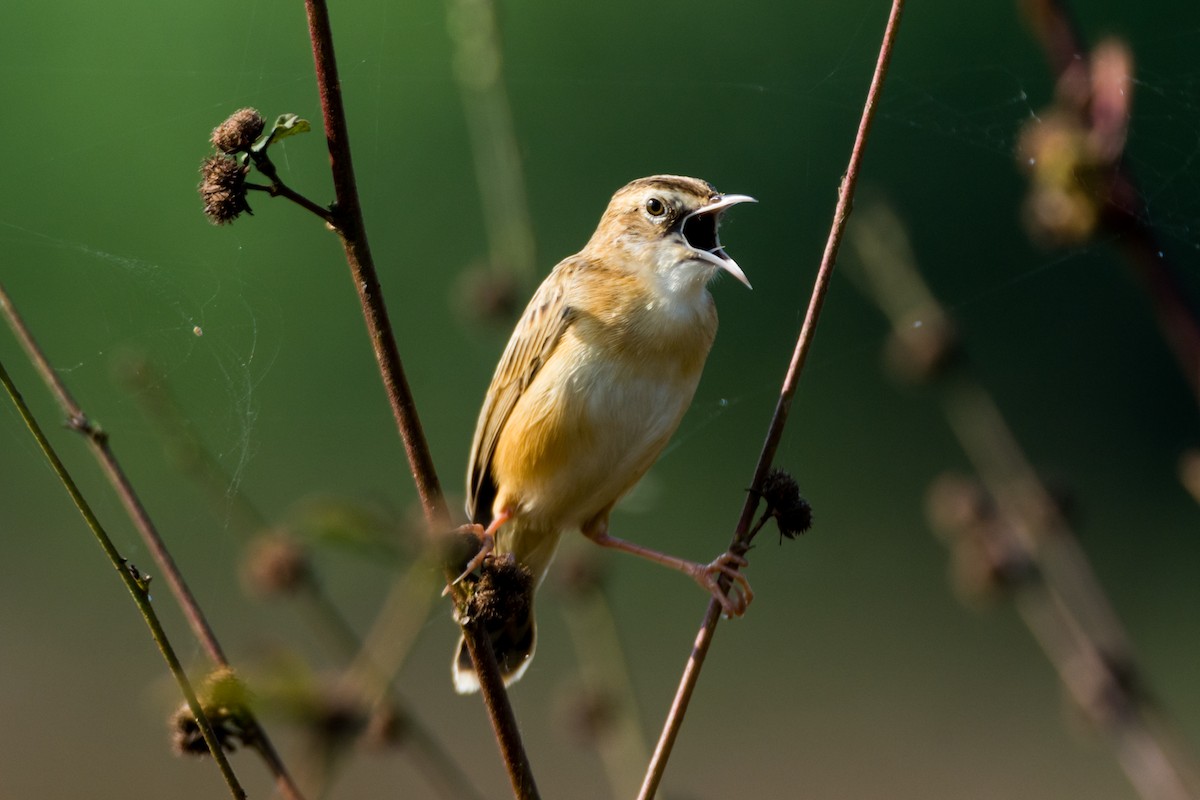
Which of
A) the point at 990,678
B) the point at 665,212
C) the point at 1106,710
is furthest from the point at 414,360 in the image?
the point at 1106,710

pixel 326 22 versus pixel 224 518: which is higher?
pixel 326 22

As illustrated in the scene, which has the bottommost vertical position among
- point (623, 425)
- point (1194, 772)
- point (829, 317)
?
point (829, 317)

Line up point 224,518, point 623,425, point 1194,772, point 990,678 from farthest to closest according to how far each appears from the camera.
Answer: point 990,678 < point 623,425 < point 224,518 < point 1194,772

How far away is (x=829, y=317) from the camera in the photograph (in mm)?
11727

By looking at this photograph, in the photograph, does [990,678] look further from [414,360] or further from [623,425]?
[623,425]

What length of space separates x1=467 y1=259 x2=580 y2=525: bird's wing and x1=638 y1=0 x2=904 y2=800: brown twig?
1481 millimetres

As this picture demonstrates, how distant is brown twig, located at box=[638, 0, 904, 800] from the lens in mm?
2070

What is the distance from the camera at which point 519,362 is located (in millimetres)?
3904

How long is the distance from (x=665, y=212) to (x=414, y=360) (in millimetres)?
6090

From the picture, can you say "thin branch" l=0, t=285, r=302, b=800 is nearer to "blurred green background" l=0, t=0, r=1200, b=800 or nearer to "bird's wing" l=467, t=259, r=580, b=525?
"bird's wing" l=467, t=259, r=580, b=525

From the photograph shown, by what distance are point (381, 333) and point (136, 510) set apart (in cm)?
47

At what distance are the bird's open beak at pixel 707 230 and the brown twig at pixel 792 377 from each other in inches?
47.0

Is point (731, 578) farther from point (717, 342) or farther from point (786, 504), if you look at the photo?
point (717, 342)

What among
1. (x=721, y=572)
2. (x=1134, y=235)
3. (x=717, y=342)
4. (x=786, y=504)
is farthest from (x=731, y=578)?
(x=717, y=342)
